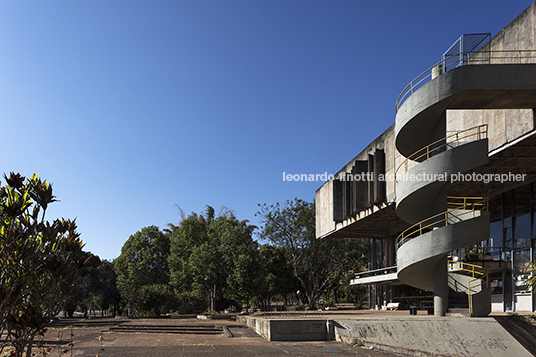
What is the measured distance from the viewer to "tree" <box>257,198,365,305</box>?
47344 millimetres

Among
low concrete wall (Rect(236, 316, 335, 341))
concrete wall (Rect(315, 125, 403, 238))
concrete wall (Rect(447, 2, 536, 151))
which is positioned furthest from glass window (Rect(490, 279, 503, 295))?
low concrete wall (Rect(236, 316, 335, 341))

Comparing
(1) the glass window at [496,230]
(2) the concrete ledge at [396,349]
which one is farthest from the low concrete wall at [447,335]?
(1) the glass window at [496,230]

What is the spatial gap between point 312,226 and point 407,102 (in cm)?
3274

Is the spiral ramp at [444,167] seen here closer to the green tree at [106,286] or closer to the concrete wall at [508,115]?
the concrete wall at [508,115]

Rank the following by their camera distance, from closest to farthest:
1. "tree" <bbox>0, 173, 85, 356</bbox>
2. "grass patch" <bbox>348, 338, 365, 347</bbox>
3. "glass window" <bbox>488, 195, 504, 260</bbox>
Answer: "tree" <bbox>0, 173, 85, 356</bbox>, "grass patch" <bbox>348, 338, 365, 347</bbox>, "glass window" <bbox>488, 195, 504, 260</bbox>

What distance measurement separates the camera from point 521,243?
1881 centimetres

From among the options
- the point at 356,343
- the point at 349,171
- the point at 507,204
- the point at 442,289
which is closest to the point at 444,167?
the point at 442,289

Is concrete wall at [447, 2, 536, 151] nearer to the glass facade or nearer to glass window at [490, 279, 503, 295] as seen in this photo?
the glass facade

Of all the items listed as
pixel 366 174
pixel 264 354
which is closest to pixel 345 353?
pixel 264 354

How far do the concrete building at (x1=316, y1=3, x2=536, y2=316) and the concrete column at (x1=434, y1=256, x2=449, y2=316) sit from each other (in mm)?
32

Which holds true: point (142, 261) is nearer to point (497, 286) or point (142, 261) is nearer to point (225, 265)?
point (225, 265)

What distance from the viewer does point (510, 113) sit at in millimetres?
14867

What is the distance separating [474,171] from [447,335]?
304 inches

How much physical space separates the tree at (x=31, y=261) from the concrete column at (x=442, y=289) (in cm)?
1174
